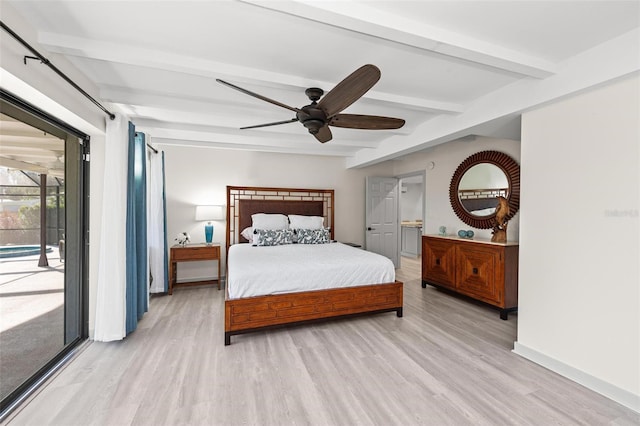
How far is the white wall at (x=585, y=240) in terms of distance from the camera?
2.00 meters

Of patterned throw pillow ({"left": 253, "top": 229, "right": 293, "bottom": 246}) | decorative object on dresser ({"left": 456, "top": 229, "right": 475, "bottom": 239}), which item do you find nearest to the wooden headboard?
patterned throw pillow ({"left": 253, "top": 229, "right": 293, "bottom": 246})

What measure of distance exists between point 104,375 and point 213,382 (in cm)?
91

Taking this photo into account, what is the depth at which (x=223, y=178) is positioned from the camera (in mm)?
5262

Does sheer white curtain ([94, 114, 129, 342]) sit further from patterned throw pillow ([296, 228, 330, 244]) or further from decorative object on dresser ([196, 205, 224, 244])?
patterned throw pillow ([296, 228, 330, 244])

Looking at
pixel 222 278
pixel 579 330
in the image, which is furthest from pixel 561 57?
pixel 222 278

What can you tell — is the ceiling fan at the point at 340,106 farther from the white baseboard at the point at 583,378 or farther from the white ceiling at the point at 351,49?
the white baseboard at the point at 583,378

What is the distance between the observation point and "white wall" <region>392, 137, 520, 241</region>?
418 cm

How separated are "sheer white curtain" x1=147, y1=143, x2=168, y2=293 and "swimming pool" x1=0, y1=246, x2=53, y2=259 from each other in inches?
79.5

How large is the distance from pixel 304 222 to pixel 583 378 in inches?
156

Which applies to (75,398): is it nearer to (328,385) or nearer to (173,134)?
(328,385)

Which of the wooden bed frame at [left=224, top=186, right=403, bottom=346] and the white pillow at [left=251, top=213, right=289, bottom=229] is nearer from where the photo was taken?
the wooden bed frame at [left=224, top=186, right=403, bottom=346]

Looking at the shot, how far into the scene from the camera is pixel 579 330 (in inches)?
89.4

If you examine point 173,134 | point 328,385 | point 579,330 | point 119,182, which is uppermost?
point 173,134

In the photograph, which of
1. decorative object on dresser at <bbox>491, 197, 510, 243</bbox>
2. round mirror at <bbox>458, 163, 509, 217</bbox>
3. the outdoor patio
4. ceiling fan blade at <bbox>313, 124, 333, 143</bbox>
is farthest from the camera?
round mirror at <bbox>458, 163, 509, 217</bbox>
